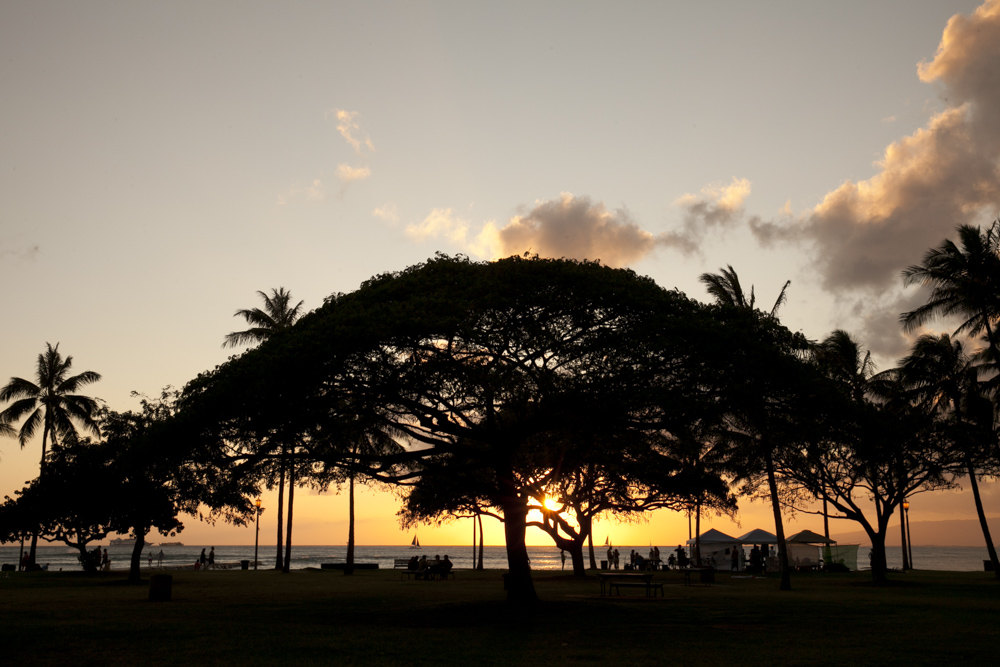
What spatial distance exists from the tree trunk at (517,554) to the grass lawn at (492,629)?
19.1 inches

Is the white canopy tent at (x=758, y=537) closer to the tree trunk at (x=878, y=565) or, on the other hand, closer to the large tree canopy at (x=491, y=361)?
the tree trunk at (x=878, y=565)

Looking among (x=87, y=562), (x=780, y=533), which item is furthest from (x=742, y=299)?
(x=87, y=562)

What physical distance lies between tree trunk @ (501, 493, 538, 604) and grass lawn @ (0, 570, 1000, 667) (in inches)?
19.1

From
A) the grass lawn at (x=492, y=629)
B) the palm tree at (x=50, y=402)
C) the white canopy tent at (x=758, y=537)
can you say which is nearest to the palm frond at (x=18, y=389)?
the palm tree at (x=50, y=402)

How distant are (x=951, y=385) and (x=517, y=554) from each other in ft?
82.6

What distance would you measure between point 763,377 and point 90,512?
1152 inches

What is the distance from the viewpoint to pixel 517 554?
1973 cm

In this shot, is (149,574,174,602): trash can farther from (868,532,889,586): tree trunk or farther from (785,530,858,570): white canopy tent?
(785,530,858,570): white canopy tent

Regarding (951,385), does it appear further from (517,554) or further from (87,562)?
(87,562)

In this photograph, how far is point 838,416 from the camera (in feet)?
57.4

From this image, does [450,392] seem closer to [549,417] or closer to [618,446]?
[549,417]

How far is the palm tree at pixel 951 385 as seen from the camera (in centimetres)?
3309

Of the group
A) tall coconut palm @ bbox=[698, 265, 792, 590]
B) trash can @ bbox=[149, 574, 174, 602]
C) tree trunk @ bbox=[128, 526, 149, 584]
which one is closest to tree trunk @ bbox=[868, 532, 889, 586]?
tall coconut palm @ bbox=[698, 265, 792, 590]

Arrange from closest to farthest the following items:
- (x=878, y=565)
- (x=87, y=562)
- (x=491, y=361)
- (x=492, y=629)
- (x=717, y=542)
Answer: (x=492, y=629) → (x=491, y=361) → (x=878, y=565) → (x=87, y=562) → (x=717, y=542)
